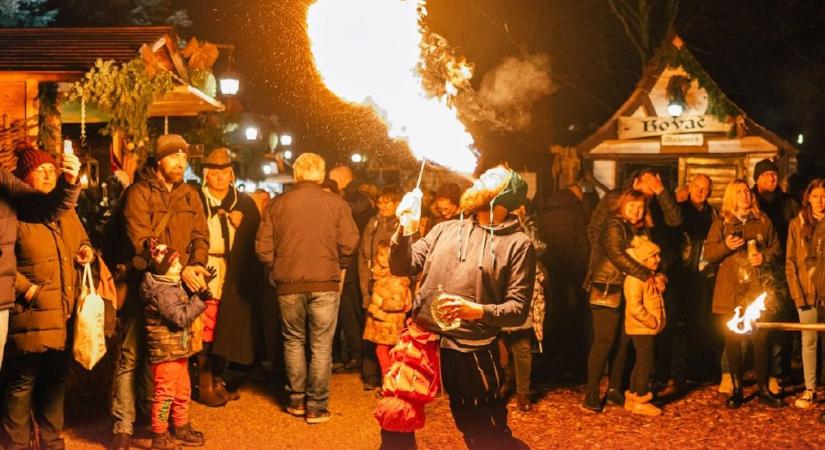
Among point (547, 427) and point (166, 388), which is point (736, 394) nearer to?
point (547, 427)

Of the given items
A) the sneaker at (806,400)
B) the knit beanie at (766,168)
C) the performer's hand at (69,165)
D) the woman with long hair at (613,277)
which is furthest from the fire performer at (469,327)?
the knit beanie at (766,168)

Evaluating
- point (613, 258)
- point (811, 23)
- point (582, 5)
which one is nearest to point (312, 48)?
point (613, 258)

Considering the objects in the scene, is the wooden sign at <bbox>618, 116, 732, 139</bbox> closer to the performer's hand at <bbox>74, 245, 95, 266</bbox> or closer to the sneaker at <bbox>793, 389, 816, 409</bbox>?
the sneaker at <bbox>793, 389, 816, 409</bbox>

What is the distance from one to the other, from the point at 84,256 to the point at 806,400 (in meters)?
6.71

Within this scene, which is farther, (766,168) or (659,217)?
(766,168)

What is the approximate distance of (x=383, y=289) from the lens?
8.63m

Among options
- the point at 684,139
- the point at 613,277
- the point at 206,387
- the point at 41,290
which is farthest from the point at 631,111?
the point at 41,290

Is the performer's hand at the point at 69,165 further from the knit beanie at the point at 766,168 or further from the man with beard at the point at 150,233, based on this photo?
the knit beanie at the point at 766,168

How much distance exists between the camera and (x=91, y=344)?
6.20m

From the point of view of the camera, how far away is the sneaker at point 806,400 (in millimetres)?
8234

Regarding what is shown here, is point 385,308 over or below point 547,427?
over

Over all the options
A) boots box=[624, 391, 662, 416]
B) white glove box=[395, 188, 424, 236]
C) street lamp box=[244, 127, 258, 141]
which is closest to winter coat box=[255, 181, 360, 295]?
white glove box=[395, 188, 424, 236]

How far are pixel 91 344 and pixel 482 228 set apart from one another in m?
3.02

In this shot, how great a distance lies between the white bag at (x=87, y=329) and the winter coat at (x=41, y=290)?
9 cm
